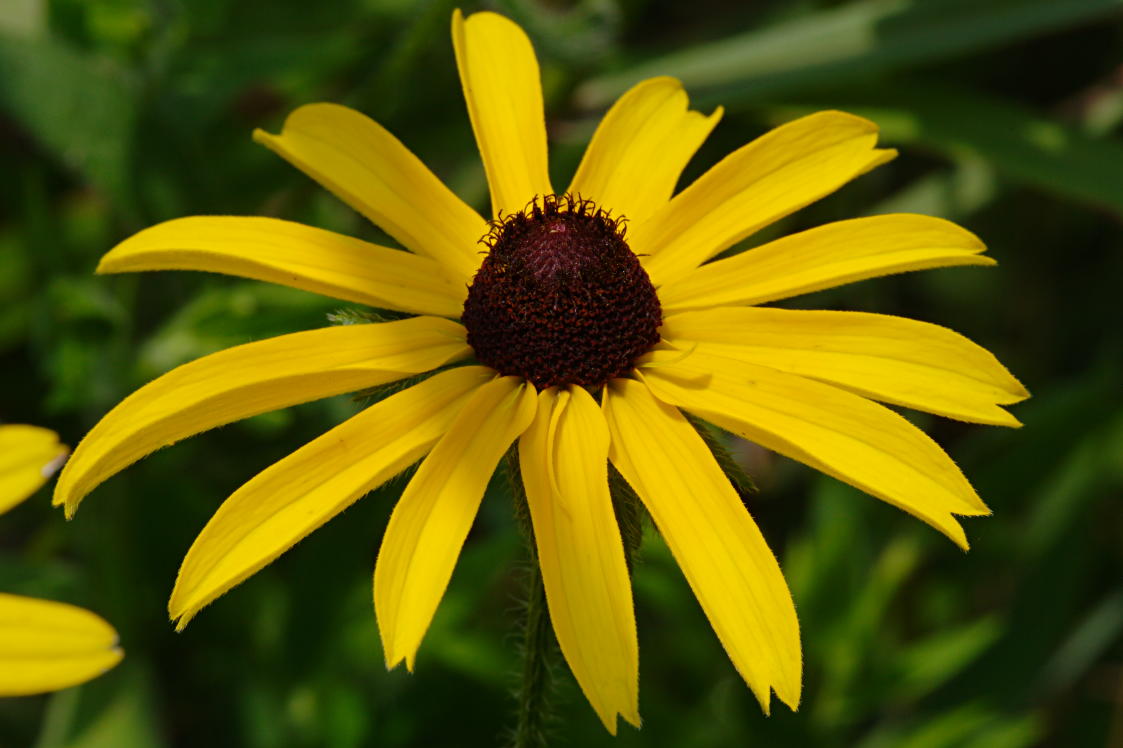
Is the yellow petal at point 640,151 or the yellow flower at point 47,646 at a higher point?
the yellow petal at point 640,151

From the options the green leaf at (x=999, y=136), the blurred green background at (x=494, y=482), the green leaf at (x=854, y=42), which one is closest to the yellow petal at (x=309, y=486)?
the blurred green background at (x=494, y=482)

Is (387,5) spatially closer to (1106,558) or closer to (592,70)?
(592,70)

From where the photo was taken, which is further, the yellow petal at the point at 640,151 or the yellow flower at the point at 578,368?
the yellow petal at the point at 640,151

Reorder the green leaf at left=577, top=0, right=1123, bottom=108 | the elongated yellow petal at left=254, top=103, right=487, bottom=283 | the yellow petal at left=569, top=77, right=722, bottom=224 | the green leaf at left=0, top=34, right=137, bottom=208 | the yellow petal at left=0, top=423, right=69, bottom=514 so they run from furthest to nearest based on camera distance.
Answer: the green leaf at left=577, top=0, right=1123, bottom=108 → the green leaf at left=0, top=34, right=137, bottom=208 → the yellow petal at left=569, top=77, right=722, bottom=224 → the elongated yellow petal at left=254, top=103, right=487, bottom=283 → the yellow petal at left=0, top=423, right=69, bottom=514

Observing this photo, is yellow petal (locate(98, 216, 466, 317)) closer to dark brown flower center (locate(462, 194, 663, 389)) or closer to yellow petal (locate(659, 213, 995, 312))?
dark brown flower center (locate(462, 194, 663, 389))

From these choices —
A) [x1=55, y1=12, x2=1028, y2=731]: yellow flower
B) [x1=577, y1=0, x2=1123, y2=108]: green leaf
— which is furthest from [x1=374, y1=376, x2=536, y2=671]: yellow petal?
[x1=577, y1=0, x2=1123, y2=108]: green leaf

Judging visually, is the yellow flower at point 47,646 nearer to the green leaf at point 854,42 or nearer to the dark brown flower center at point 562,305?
the dark brown flower center at point 562,305

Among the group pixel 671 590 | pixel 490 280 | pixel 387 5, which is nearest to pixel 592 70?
pixel 387 5
